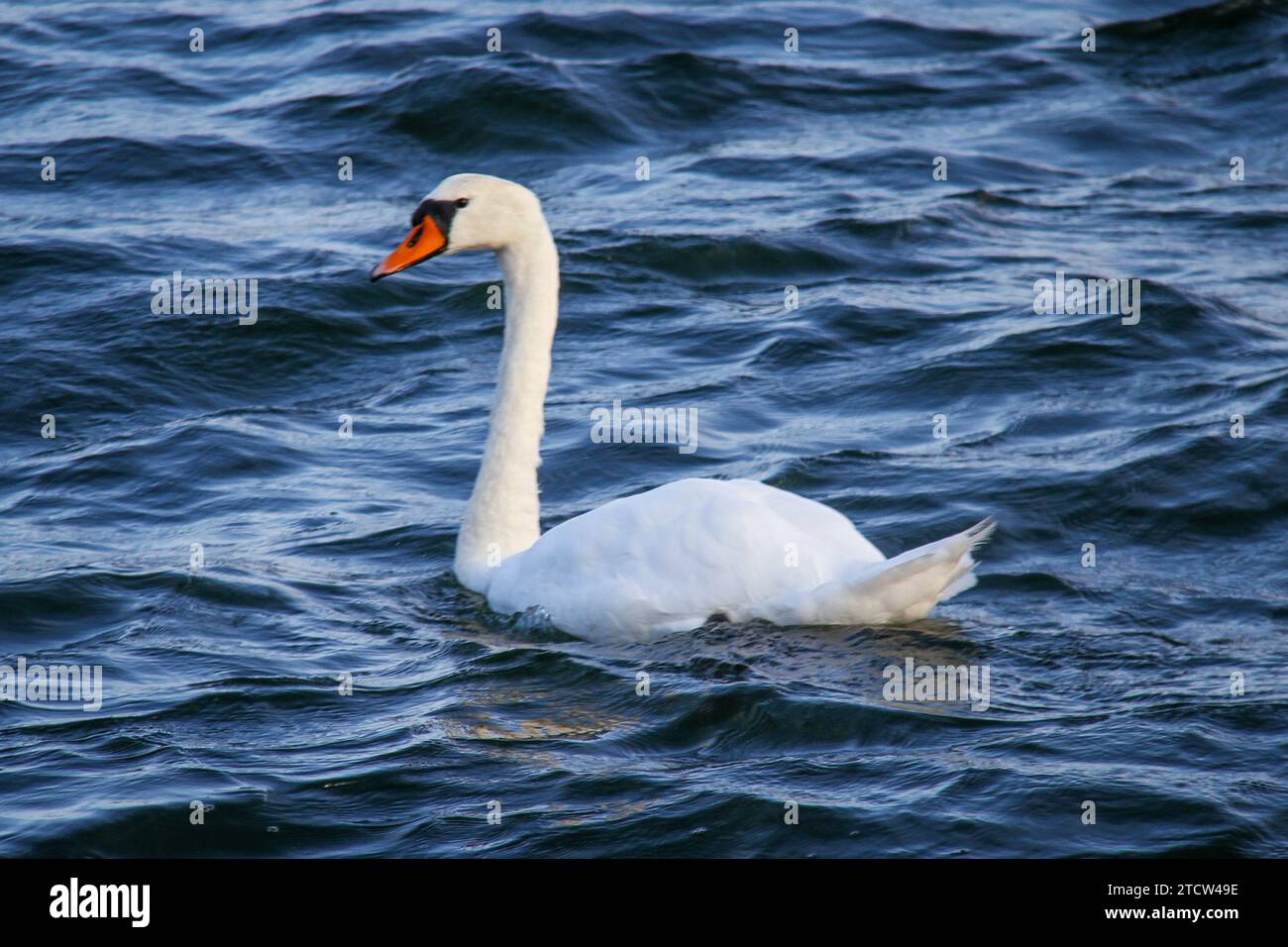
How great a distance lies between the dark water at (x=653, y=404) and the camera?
6348 mm

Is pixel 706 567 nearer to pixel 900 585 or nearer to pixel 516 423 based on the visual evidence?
pixel 900 585

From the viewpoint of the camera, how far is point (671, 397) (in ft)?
35.9

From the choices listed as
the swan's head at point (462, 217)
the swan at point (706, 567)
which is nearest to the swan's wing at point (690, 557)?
the swan at point (706, 567)

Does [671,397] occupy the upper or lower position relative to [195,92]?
lower

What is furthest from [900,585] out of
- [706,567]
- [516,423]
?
[516,423]

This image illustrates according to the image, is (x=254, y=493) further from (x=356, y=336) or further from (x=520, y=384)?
(x=356, y=336)

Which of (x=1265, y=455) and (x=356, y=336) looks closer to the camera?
(x=1265, y=455)

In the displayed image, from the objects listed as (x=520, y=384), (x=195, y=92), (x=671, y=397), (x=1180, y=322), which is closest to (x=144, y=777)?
(x=520, y=384)

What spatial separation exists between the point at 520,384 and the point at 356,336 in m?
3.65

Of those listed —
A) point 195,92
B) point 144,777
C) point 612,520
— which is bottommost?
point 144,777

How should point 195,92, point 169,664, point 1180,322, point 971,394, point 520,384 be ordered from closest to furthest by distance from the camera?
point 169,664 → point 520,384 → point 971,394 → point 1180,322 → point 195,92

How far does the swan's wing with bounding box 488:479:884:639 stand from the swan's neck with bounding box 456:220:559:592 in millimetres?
842

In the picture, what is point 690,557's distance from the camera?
24.2ft

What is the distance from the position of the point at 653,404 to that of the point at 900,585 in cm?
397
